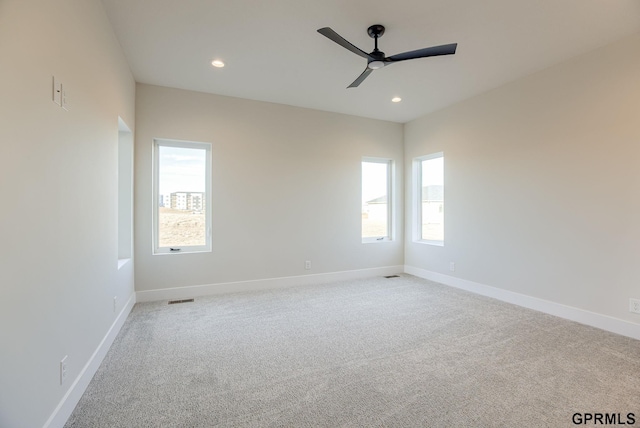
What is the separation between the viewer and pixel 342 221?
493 centimetres

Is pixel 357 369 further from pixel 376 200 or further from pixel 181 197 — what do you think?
pixel 376 200

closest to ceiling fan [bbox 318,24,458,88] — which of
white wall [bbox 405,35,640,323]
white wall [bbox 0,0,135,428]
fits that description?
white wall [bbox 405,35,640,323]

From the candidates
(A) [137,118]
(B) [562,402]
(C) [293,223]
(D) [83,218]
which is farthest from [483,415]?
(A) [137,118]

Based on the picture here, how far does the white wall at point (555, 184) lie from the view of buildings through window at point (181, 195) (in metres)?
3.70

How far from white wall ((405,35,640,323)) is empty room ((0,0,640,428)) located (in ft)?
0.07

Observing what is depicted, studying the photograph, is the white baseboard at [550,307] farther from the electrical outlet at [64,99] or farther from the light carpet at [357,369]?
the electrical outlet at [64,99]

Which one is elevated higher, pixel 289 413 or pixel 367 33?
pixel 367 33

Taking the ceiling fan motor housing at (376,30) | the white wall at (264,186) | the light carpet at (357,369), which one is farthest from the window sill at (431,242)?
the ceiling fan motor housing at (376,30)

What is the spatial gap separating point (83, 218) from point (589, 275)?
448 cm

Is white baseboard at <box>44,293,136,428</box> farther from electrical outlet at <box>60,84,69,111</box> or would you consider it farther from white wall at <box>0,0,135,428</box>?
electrical outlet at <box>60,84,69,111</box>

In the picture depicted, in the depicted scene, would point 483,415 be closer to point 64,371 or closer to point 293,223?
point 64,371

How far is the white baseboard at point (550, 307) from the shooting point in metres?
2.76

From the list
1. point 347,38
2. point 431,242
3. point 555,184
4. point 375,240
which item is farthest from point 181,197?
point 555,184

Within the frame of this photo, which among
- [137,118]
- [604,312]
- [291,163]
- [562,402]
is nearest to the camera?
[562,402]
